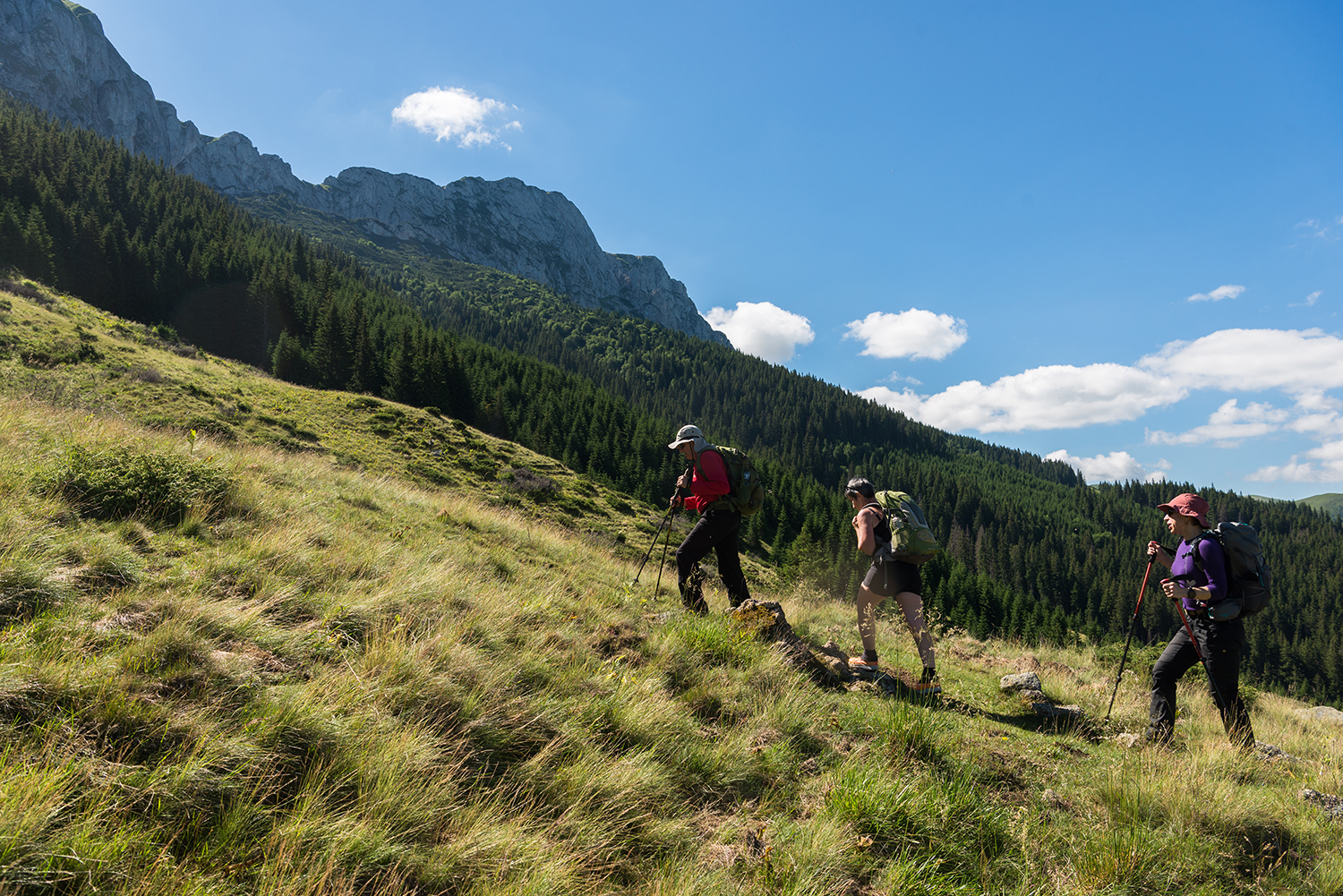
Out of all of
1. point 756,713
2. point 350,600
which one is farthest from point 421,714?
point 756,713

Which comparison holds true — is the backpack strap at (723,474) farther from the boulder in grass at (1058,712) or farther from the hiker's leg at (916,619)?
the boulder in grass at (1058,712)

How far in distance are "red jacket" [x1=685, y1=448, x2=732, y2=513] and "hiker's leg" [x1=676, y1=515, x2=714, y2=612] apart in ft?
0.77

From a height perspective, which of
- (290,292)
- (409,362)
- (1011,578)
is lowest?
(1011,578)

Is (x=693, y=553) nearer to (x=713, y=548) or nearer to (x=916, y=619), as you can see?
(x=713, y=548)

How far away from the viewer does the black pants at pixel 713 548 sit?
663 centimetres

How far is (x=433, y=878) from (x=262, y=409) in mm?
28449

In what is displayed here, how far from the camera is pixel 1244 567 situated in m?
4.95

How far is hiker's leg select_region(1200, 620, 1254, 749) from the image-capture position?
487 centimetres

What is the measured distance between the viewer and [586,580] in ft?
23.6

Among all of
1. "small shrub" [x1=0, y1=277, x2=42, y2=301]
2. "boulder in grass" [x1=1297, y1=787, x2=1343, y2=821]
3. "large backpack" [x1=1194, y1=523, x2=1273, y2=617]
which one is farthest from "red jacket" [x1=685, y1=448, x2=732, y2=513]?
"small shrub" [x1=0, y1=277, x2=42, y2=301]

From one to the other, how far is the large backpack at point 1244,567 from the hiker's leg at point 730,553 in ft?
15.1

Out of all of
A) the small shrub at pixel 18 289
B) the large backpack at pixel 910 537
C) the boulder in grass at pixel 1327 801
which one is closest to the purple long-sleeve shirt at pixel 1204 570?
the boulder in grass at pixel 1327 801

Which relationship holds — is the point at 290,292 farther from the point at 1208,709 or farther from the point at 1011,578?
the point at 1011,578

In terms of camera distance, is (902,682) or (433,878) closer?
(433,878)
